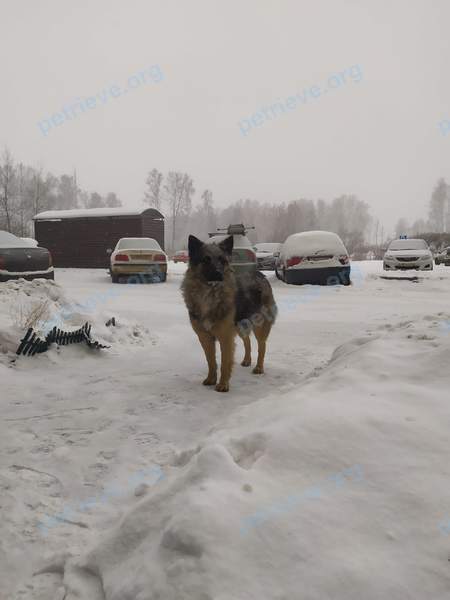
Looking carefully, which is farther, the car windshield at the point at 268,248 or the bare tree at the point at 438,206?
the bare tree at the point at 438,206

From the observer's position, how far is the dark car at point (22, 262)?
8.66 metres

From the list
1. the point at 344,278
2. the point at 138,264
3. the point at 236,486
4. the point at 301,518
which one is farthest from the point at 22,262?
the point at 344,278

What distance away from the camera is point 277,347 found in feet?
19.5

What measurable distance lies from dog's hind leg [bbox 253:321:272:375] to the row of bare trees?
49318 mm

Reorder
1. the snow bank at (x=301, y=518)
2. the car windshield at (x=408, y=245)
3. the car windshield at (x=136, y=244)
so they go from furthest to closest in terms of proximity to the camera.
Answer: the car windshield at (x=408, y=245)
the car windshield at (x=136, y=244)
the snow bank at (x=301, y=518)

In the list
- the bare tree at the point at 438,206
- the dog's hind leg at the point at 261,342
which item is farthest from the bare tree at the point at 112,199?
the dog's hind leg at the point at 261,342

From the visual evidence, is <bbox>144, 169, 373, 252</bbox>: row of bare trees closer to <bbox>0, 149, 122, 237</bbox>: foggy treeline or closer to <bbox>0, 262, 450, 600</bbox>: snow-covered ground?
<bbox>0, 149, 122, 237</bbox>: foggy treeline

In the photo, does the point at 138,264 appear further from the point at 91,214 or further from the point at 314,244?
the point at 91,214

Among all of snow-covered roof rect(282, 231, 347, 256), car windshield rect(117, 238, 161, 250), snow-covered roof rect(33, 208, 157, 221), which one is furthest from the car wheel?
snow-covered roof rect(33, 208, 157, 221)

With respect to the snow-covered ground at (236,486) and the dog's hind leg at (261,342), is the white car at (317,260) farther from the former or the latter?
the snow-covered ground at (236,486)

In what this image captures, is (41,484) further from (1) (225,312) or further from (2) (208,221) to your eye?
(2) (208,221)

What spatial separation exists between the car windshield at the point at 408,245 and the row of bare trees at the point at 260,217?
111ft

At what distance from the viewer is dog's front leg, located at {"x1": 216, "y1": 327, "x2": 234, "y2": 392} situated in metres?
4.04

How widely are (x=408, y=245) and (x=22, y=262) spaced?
51.1 feet
